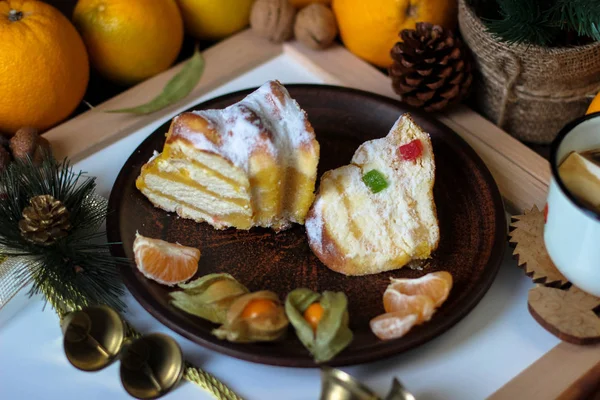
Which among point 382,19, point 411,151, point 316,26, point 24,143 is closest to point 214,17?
point 316,26

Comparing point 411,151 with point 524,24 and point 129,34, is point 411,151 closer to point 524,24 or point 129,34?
point 524,24

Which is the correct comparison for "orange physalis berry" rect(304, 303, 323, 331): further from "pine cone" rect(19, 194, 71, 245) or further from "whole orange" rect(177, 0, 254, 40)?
"whole orange" rect(177, 0, 254, 40)

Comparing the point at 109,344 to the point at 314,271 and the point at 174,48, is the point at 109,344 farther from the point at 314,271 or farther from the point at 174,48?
the point at 174,48

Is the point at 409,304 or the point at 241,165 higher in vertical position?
the point at 241,165

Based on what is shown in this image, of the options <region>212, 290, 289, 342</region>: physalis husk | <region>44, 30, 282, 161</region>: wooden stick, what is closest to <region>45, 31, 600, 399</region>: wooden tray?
<region>44, 30, 282, 161</region>: wooden stick

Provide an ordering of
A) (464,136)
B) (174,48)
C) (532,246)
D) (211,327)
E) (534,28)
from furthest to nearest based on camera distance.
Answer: (174,48) → (464,136) → (534,28) → (532,246) → (211,327)

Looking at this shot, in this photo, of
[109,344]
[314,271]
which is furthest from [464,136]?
[109,344]
